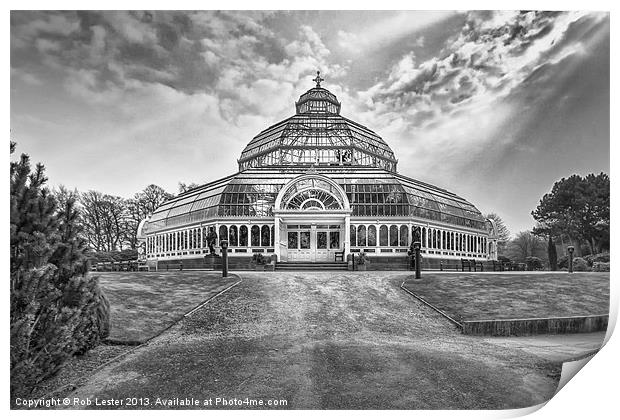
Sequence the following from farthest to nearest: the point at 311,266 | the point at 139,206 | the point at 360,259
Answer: the point at 311,266 → the point at 360,259 → the point at 139,206

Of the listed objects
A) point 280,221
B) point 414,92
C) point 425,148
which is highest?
point 414,92

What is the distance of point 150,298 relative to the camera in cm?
968

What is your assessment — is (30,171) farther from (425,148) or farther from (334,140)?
(334,140)

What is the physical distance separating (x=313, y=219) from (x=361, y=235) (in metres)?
2.31

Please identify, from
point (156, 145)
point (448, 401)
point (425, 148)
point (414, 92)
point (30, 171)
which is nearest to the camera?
point (30, 171)

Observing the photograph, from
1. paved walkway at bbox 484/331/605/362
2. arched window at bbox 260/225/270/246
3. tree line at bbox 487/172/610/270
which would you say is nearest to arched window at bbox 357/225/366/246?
arched window at bbox 260/225/270/246

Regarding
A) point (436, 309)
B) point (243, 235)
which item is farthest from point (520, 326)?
point (243, 235)

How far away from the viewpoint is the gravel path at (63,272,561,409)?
574 centimetres

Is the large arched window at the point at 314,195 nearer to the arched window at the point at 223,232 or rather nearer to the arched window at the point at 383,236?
the arched window at the point at 383,236

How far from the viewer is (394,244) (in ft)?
60.3

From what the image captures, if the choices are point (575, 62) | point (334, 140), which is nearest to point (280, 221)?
point (334, 140)

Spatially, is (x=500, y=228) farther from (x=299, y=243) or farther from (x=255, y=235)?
(x=255, y=235)

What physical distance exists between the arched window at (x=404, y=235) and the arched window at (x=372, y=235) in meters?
1.20

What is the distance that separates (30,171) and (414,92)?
7094 millimetres
